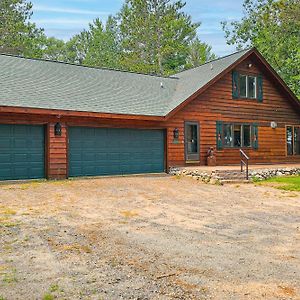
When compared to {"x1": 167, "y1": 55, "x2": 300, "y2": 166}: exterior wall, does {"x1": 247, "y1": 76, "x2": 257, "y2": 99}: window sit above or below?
above

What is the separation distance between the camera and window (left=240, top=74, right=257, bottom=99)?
711 inches

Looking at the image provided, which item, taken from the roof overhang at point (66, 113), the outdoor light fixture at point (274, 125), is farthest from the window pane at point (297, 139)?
the roof overhang at point (66, 113)

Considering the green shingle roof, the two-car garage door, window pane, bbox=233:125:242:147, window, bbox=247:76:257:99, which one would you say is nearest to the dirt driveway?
the two-car garage door

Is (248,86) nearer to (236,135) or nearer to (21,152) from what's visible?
(236,135)

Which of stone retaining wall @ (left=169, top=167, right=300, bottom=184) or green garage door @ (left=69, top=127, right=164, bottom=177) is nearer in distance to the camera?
stone retaining wall @ (left=169, top=167, right=300, bottom=184)

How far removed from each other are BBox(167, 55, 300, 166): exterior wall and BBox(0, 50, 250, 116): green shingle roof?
702mm

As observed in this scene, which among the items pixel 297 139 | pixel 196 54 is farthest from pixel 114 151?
pixel 196 54

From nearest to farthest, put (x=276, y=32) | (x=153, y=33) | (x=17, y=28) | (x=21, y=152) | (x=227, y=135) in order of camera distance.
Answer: (x=21, y=152) < (x=227, y=135) < (x=276, y=32) < (x=17, y=28) < (x=153, y=33)

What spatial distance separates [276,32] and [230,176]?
18.0m

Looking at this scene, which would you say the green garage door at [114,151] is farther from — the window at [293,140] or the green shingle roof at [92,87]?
the window at [293,140]

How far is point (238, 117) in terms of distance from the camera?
696 inches

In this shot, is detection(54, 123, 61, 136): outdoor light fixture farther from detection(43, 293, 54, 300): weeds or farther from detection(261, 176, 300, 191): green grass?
detection(43, 293, 54, 300): weeds

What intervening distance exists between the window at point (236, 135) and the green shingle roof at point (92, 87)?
2.75 m

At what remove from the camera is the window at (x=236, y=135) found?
57.2 ft
